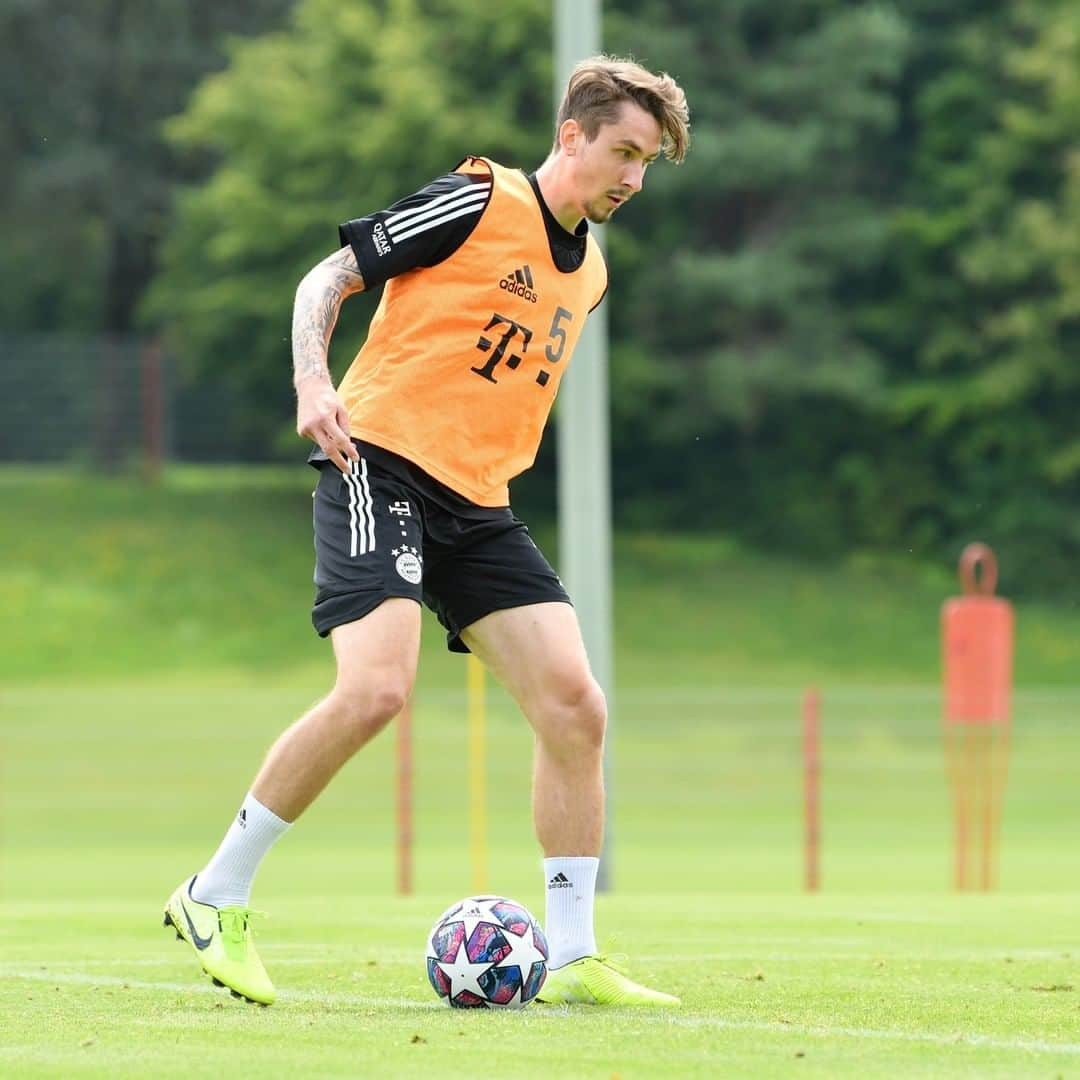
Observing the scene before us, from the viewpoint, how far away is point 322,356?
537cm

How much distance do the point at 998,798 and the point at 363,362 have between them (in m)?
19.1

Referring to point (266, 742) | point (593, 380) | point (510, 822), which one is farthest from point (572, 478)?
point (266, 742)

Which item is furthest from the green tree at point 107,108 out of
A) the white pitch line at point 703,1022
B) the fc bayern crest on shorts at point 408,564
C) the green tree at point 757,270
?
the fc bayern crest on shorts at point 408,564

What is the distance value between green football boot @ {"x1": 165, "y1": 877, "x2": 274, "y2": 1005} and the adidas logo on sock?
166 centimetres

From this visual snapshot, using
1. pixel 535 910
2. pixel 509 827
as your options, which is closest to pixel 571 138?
pixel 535 910

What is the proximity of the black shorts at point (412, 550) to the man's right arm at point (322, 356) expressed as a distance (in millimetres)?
102

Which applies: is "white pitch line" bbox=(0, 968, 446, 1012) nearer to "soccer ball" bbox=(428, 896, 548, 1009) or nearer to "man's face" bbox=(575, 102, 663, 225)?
"soccer ball" bbox=(428, 896, 548, 1009)

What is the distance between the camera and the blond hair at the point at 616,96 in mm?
5598

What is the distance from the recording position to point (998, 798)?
23.8 m

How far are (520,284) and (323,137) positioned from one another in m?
30.4

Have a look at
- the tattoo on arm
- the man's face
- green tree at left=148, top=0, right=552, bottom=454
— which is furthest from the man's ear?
green tree at left=148, top=0, right=552, bottom=454

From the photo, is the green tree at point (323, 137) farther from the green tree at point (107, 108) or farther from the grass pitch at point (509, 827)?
the green tree at point (107, 108)

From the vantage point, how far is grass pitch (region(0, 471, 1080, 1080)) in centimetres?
491

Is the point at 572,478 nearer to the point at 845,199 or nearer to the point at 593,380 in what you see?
the point at 593,380
